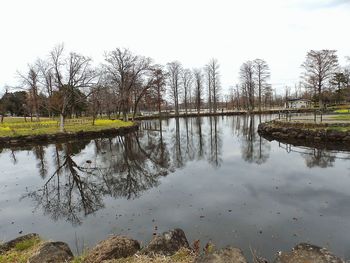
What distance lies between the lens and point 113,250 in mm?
5461

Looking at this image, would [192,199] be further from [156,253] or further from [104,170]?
[104,170]

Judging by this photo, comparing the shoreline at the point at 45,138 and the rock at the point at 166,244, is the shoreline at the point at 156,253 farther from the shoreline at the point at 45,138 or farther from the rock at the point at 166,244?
the shoreline at the point at 45,138

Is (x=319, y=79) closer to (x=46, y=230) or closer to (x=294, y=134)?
(x=294, y=134)

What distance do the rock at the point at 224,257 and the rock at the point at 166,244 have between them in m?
0.84

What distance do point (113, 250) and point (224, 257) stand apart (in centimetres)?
229

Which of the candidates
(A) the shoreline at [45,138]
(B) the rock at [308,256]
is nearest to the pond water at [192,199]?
(B) the rock at [308,256]

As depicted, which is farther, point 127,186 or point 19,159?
point 19,159

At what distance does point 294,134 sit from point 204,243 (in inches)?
793

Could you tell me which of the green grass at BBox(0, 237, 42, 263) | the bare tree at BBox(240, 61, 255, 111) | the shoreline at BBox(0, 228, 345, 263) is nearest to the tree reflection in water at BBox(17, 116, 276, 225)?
the green grass at BBox(0, 237, 42, 263)

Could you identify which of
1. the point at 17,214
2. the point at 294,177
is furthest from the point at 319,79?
the point at 17,214

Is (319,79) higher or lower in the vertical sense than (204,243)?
higher

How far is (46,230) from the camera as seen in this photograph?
8.04 metres

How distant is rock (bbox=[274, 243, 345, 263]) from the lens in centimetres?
446

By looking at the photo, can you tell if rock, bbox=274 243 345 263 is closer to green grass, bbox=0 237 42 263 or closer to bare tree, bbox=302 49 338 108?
green grass, bbox=0 237 42 263
